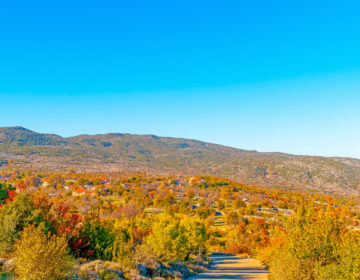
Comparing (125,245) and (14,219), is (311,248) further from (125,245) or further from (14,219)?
(14,219)

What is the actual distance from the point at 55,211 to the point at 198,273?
16.8 metres

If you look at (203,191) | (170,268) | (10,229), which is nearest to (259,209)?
(203,191)

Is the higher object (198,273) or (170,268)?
(170,268)

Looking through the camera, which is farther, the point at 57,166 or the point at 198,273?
the point at 57,166

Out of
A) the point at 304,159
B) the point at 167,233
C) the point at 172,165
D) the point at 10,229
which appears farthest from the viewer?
the point at 172,165

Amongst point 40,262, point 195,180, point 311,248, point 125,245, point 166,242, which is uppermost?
point 40,262

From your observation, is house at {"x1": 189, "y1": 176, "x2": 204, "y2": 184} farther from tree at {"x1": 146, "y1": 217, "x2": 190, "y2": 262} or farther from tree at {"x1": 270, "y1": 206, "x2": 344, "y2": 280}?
tree at {"x1": 270, "y1": 206, "x2": 344, "y2": 280}

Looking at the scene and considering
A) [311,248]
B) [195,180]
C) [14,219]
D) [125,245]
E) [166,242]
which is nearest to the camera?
[311,248]

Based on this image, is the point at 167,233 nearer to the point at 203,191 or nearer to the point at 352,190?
the point at 203,191

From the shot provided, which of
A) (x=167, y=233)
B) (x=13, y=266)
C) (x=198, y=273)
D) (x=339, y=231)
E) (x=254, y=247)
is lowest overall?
(x=254, y=247)

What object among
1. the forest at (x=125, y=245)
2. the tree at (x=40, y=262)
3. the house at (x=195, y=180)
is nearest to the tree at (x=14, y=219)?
the forest at (x=125, y=245)

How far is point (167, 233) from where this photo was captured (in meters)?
24.8

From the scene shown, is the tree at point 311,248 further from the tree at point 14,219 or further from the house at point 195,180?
the house at point 195,180

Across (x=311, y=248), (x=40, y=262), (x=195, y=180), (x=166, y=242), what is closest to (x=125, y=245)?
(x=166, y=242)
